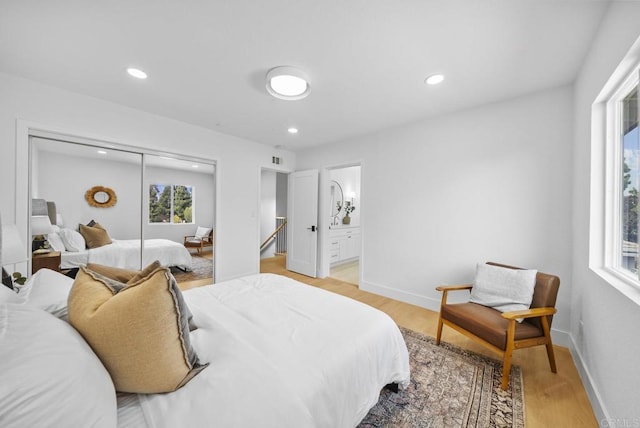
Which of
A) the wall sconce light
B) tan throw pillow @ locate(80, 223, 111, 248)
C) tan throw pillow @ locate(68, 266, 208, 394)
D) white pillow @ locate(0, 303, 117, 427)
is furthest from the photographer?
the wall sconce light

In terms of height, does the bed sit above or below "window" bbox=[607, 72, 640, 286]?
below

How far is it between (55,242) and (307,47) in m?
3.37

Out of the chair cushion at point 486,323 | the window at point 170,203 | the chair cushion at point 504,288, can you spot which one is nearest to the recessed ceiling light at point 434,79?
A: the chair cushion at point 504,288

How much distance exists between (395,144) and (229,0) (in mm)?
2666

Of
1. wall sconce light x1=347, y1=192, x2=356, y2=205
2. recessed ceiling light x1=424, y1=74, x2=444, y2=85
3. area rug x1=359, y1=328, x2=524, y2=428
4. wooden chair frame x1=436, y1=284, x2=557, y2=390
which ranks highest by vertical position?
recessed ceiling light x1=424, y1=74, x2=444, y2=85

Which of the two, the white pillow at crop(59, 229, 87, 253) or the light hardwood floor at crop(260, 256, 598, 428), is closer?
the light hardwood floor at crop(260, 256, 598, 428)

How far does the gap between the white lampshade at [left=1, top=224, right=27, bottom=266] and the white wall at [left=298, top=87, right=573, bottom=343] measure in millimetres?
3539

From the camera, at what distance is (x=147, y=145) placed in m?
3.15

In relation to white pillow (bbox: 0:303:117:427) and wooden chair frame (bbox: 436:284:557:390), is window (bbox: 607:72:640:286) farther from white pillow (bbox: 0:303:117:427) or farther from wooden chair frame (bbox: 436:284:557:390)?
white pillow (bbox: 0:303:117:427)

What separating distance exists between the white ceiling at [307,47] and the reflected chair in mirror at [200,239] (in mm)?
1887

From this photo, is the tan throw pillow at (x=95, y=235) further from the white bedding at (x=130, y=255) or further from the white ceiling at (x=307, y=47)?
the white ceiling at (x=307, y=47)

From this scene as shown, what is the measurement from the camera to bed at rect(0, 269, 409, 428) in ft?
1.99

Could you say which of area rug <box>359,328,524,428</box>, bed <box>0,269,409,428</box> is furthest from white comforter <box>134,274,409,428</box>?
area rug <box>359,328,524,428</box>

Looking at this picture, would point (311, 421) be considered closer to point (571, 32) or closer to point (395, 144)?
point (571, 32)
